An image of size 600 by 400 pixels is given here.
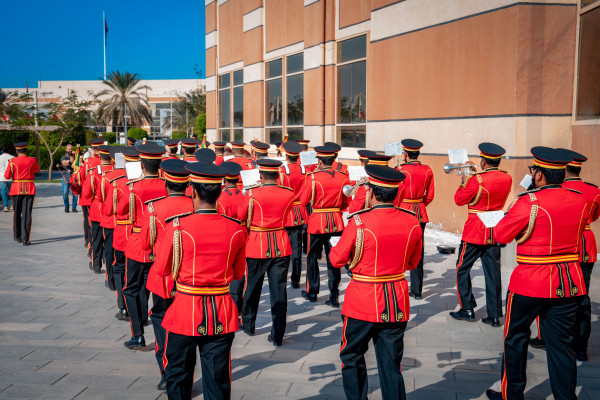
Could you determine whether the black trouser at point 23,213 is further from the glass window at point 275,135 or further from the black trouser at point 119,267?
the glass window at point 275,135

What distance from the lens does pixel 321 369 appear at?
5844 mm

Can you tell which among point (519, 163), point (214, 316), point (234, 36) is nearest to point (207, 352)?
point (214, 316)

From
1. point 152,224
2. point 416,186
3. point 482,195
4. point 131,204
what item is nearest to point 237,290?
point 131,204

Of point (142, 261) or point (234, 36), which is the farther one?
point (234, 36)

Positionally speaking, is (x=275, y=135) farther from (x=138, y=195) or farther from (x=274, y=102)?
(x=138, y=195)

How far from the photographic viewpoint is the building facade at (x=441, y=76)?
10484 millimetres

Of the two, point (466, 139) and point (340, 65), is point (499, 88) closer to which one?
point (466, 139)

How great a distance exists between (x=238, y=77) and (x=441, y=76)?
12331 mm

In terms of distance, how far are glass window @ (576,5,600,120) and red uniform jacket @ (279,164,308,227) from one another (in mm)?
5361

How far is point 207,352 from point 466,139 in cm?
883

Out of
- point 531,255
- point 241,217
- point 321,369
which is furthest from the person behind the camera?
point 241,217

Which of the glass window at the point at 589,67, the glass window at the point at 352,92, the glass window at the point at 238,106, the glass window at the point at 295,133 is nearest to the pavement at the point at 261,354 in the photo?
the glass window at the point at 589,67

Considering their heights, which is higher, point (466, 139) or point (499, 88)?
point (499, 88)

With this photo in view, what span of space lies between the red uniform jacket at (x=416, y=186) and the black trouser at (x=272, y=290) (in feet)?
7.98
